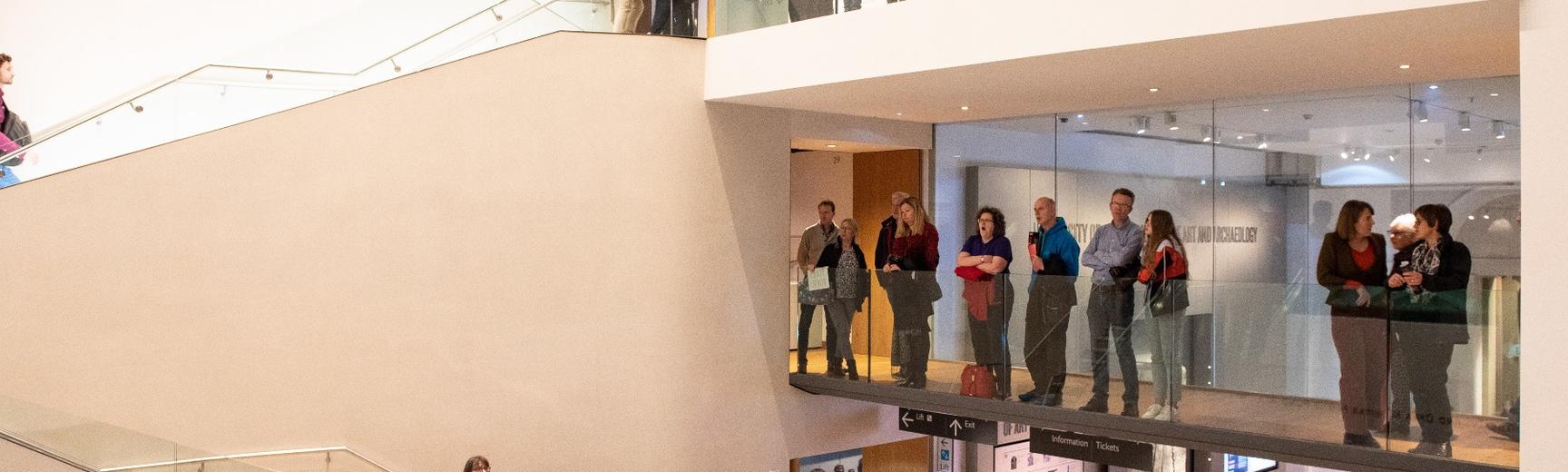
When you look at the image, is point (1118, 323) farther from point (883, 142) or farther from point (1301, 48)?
point (883, 142)

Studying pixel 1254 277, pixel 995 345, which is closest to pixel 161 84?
pixel 995 345

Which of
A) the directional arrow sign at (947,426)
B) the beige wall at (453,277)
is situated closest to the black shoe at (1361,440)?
the directional arrow sign at (947,426)

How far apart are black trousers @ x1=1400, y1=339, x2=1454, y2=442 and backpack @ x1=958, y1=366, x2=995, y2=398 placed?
3007 mm

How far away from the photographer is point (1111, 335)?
805cm

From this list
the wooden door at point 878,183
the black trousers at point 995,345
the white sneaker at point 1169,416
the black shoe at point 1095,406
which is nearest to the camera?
the white sneaker at point 1169,416

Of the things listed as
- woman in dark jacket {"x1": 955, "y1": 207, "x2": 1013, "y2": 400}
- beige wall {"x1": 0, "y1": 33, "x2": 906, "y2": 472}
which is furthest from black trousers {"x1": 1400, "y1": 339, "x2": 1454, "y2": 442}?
beige wall {"x1": 0, "y1": 33, "x2": 906, "y2": 472}

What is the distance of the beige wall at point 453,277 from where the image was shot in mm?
7504

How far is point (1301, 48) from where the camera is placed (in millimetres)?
7199

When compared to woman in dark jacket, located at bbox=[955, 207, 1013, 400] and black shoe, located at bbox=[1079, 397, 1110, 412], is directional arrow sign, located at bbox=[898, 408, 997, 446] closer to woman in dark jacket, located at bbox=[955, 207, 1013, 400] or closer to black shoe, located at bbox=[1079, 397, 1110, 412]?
woman in dark jacket, located at bbox=[955, 207, 1013, 400]

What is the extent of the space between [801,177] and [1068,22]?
6.09 meters

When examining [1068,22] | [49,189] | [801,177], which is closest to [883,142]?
[801,177]

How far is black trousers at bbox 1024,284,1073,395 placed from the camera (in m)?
8.43

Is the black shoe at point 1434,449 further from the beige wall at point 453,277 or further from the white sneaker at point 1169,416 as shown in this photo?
the beige wall at point 453,277
